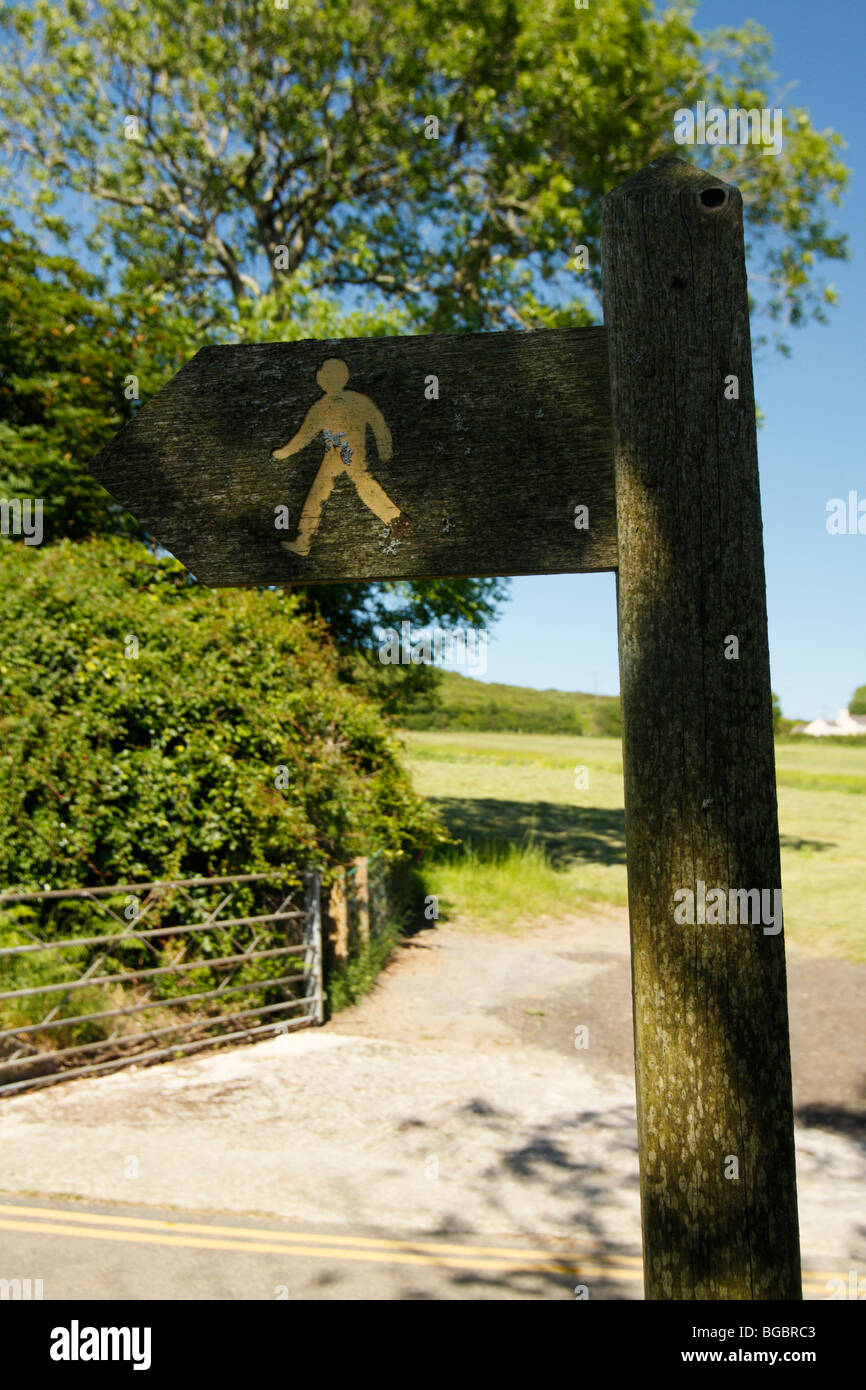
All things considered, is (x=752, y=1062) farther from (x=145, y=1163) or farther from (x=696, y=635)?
A: (x=145, y=1163)

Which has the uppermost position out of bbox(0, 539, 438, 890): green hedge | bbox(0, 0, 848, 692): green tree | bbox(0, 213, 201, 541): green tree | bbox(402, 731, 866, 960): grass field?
bbox(0, 0, 848, 692): green tree

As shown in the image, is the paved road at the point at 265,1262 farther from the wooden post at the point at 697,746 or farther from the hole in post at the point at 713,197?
the hole in post at the point at 713,197

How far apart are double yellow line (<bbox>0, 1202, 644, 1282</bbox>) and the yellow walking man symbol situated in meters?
4.34

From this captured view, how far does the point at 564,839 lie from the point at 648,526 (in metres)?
23.5

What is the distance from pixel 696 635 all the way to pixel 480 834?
2174 cm

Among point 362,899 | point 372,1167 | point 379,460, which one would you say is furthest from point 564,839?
point 379,460

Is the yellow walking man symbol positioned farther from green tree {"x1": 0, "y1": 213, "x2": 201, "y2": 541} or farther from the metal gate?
green tree {"x1": 0, "y1": 213, "x2": 201, "y2": 541}

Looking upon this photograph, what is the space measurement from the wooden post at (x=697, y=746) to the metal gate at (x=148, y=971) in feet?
21.9

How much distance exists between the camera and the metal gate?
310 inches

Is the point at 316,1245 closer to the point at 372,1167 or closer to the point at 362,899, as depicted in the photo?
the point at 372,1167

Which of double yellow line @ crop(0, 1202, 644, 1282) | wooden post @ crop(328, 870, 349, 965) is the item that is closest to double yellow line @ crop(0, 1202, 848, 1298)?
double yellow line @ crop(0, 1202, 644, 1282)

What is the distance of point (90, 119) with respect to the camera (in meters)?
18.4

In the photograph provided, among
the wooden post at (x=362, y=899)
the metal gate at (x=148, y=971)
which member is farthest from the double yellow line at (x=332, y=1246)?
the wooden post at (x=362, y=899)
